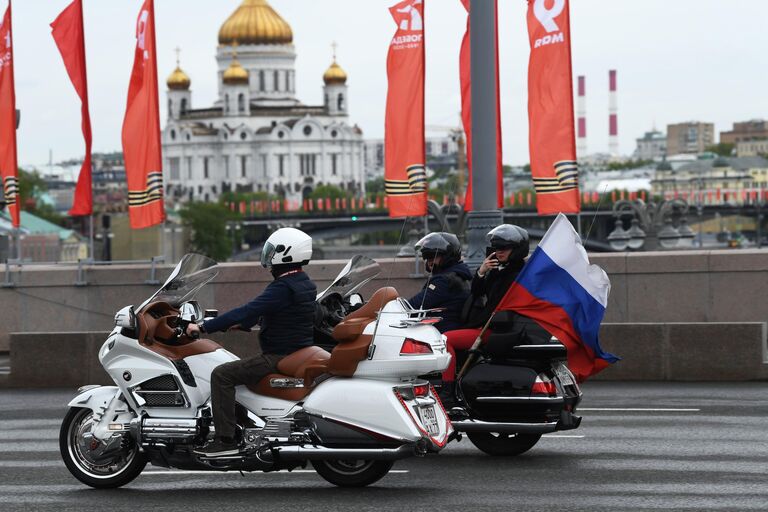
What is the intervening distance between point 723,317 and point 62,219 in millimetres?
141448

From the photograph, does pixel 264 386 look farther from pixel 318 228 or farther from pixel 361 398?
pixel 318 228

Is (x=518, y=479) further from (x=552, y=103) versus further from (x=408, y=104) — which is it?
(x=408, y=104)

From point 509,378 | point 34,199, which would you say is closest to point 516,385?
point 509,378

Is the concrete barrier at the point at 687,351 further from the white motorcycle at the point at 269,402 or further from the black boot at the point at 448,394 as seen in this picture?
the white motorcycle at the point at 269,402

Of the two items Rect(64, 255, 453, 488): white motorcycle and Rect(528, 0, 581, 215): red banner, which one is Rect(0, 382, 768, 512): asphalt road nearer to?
Rect(64, 255, 453, 488): white motorcycle

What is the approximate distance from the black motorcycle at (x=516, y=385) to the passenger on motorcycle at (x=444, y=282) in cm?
51

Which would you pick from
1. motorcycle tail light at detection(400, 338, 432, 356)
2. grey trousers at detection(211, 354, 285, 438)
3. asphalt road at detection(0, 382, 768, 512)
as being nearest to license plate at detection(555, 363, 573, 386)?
asphalt road at detection(0, 382, 768, 512)

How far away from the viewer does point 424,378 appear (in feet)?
33.8

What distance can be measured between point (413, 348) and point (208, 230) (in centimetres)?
14765

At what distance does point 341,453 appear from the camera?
9156mm

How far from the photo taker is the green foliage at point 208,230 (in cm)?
15512

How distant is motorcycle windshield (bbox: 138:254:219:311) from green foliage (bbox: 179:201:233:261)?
144 meters

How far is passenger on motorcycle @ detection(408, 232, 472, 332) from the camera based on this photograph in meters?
10.9

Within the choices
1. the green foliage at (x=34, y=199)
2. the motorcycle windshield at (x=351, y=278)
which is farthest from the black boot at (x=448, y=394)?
the green foliage at (x=34, y=199)
